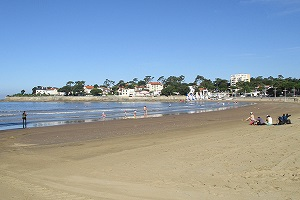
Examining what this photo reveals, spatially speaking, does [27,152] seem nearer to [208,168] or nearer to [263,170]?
[208,168]

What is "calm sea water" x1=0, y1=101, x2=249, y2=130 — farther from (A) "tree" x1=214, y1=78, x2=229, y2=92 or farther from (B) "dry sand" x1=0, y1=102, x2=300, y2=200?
(A) "tree" x1=214, y1=78, x2=229, y2=92

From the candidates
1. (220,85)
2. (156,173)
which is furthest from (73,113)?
(220,85)

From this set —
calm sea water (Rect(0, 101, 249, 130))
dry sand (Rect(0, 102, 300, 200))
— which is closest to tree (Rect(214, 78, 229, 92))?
calm sea water (Rect(0, 101, 249, 130))

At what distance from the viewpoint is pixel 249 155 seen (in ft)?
31.0

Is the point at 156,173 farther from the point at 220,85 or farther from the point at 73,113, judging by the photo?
the point at 220,85

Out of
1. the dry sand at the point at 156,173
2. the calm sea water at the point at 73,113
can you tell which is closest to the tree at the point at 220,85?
the calm sea water at the point at 73,113

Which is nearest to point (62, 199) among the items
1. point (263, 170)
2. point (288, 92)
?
point (263, 170)

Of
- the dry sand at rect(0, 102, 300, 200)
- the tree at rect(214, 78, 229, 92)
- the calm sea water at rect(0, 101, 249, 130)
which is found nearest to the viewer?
the dry sand at rect(0, 102, 300, 200)

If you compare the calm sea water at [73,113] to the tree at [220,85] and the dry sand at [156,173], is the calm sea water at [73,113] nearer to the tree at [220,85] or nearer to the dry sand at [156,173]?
the dry sand at [156,173]

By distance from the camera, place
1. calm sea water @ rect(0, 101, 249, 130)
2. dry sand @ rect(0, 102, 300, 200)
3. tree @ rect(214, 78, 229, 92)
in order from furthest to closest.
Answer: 1. tree @ rect(214, 78, 229, 92)
2. calm sea water @ rect(0, 101, 249, 130)
3. dry sand @ rect(0, 102, 300, 200)

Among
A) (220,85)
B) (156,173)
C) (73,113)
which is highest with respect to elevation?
(220,85)

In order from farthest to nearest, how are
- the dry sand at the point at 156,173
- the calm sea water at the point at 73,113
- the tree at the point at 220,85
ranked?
the tree at the point at 220,85
the calm sea water at the point at 73,113
the dry sand at the point at 156,173

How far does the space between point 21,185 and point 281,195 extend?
5379mm

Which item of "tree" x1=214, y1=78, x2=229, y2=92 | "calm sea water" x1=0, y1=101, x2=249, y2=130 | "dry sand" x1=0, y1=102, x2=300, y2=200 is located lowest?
"calm sea water" x1=0, y1=101, x2=249, y2=130
